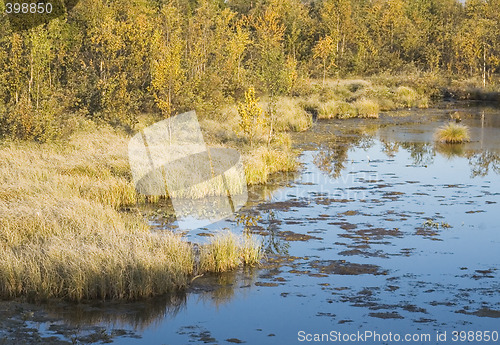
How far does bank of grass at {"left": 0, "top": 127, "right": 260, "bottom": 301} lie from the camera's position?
10.4 metres

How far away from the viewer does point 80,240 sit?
1196 centimetres

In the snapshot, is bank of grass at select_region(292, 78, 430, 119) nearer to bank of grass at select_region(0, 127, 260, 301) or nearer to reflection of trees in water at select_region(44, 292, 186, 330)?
bank of grass at select_region(0, 127, 260, 301)

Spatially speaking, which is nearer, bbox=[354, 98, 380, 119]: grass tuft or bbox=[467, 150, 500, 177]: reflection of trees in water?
bbox=[467, 150, 500, 177]: reflection of trees in water

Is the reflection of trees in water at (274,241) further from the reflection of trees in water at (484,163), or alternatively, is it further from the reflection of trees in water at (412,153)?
the reflection of trees in water at (484,163)

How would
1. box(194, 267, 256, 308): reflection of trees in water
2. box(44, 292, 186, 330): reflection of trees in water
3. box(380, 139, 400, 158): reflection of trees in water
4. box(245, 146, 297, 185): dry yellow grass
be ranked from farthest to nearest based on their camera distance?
box(380, 139, 400, 158): reflection of trees in water, box(245, 146, 297, 185): dry yellow grass, box(194, 267, 256, 308): reflection of trees in water, box(44, 292, 186, 330): reflection of trees in water

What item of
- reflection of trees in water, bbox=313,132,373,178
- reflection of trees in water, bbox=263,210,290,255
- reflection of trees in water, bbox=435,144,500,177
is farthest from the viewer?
reflection of trees in water, bbox=313,132,373,178

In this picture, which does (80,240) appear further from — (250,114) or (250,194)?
(250,114)

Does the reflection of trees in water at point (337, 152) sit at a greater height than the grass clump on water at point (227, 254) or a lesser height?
greater

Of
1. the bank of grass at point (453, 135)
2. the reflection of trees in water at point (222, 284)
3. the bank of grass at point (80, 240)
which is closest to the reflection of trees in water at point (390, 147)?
the bank of grass at point (453, 135)

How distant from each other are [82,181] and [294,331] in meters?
8.62

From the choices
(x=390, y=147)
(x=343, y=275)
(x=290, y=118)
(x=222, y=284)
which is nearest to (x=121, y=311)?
(x=222, y=284)

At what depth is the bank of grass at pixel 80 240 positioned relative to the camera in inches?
408

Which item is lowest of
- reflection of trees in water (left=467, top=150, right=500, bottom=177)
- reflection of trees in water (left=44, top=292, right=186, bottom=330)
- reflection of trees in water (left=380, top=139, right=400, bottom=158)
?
reflection of trees in water (left=44, top=292, right=186, bottom=330)

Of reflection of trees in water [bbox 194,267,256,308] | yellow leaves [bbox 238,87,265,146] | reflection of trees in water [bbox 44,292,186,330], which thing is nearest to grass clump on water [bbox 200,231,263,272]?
reflection of trees in water [bbox 194,267,256,308]
